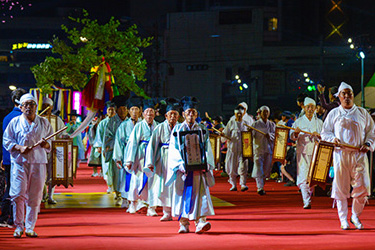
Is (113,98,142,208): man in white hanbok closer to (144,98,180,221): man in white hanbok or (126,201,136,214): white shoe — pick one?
(126,201,136,214): white shoe

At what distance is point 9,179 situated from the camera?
32.1 ft

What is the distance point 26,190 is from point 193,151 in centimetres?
227

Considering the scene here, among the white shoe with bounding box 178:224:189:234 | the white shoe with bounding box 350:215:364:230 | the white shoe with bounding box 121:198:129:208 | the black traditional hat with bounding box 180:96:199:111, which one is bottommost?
the white shoe with bounding box 121:198:129:208

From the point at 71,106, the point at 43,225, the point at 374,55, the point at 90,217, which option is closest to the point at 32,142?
the point at 43,225

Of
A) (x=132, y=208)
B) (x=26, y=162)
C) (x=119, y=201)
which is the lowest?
(x=119, y=201)

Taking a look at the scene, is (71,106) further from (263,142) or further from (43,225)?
(43,225)

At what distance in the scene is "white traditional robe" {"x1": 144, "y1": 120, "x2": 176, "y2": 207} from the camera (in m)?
10.5

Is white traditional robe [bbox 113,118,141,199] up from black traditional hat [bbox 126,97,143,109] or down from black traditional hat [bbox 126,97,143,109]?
down

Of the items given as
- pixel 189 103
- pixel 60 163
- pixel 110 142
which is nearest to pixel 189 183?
pixel 189 103

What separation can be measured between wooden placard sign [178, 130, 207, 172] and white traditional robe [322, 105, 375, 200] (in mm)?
1858

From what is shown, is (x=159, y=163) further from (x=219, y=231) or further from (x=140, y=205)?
(x=219, y=231)

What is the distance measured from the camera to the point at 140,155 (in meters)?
11.9

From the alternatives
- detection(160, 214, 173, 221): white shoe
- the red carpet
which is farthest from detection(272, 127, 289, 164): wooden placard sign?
detection(160, 214, 173, 221): white shoe

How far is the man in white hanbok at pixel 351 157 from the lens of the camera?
9602mm
